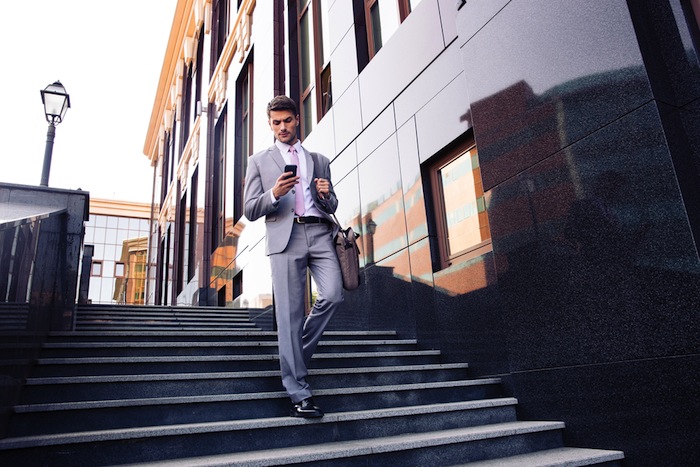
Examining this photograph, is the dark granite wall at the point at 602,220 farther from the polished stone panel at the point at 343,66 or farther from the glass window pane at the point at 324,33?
the glass window pane at the point at 324,33

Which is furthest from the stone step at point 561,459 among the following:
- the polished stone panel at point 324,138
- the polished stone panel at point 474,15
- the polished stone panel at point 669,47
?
the polished stone panel at point 324,138

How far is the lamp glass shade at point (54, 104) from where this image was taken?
824 centimetres

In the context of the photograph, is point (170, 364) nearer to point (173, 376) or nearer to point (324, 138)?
point (173, 376)

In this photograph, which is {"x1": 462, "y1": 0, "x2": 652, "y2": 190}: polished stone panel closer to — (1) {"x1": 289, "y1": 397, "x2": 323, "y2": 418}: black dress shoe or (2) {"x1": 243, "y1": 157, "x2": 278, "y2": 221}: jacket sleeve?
(2) {"x1": 243, "y1": 157, "x2": 278, "y2": 221}: jacket sleeve

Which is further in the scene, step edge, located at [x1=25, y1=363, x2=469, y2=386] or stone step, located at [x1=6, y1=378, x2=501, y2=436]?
step edge, located at [x1=25, y1=363, x2=469, y2=386]

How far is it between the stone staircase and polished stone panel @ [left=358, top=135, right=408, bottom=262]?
2152 millimetres

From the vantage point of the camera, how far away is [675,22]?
3371 mm

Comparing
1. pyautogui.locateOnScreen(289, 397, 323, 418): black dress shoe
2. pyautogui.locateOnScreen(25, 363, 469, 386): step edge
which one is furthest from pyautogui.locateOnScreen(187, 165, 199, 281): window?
pyautogui.locateOnScreen(289, 397, 323, 418): black dress shoe

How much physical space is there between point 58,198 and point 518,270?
4562 millimetres

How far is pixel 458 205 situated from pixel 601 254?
2.45m

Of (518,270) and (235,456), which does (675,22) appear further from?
(235,456)

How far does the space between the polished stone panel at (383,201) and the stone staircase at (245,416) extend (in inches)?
84.7

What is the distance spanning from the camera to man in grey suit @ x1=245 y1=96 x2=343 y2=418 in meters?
3.37

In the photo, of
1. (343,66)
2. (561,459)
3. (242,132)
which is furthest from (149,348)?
(242,132)
